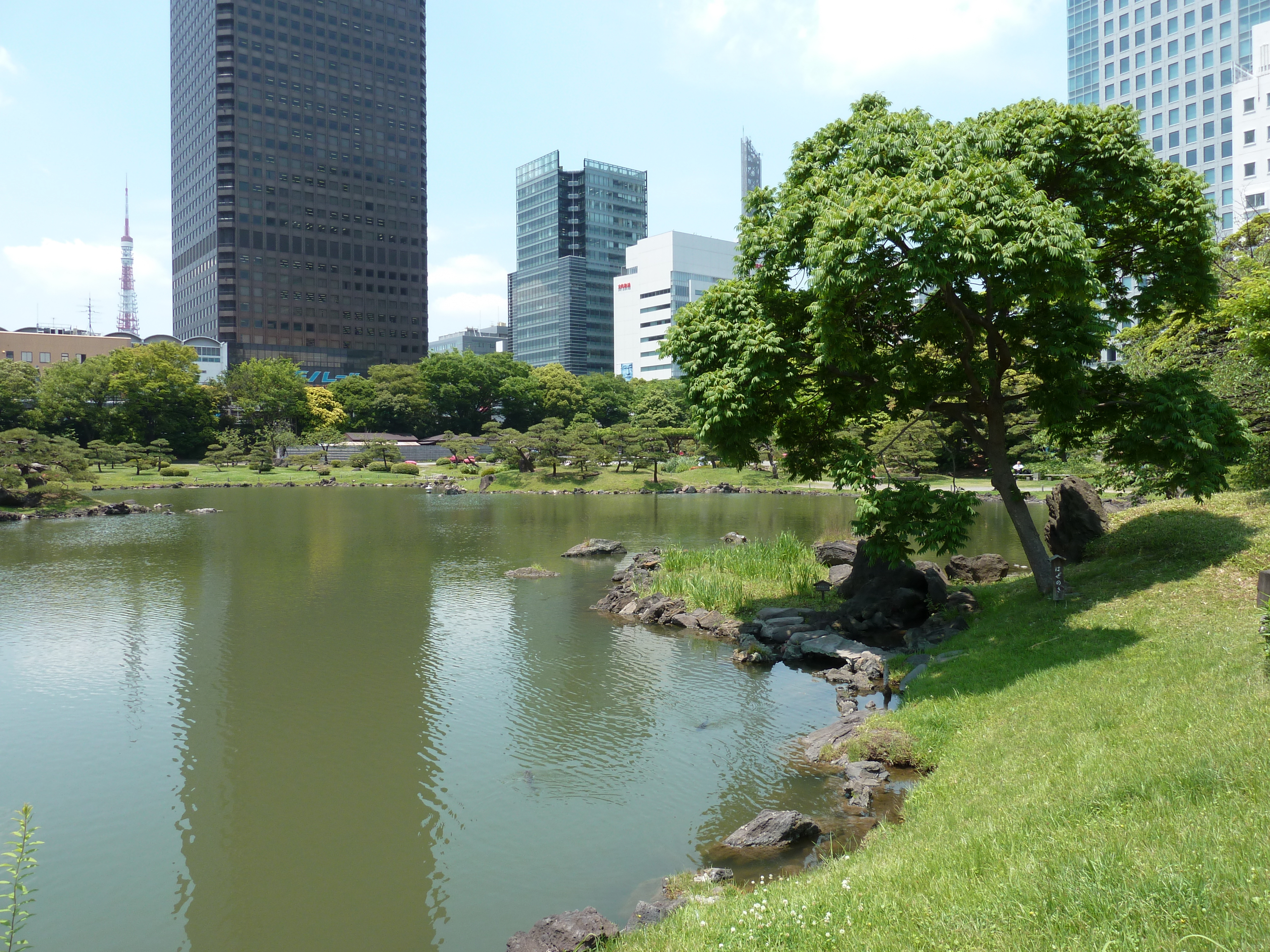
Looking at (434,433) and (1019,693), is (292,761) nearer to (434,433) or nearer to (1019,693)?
(1019,693)

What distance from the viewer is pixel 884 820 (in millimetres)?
10344

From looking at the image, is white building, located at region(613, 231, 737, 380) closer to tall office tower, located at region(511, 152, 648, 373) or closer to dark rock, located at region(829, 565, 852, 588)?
tall office tower, located at region(511, 152, 648, 373)

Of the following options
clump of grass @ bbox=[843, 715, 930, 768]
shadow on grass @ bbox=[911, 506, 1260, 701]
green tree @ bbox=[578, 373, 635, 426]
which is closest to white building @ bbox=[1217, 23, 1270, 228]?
shadow on grass @ bbox=[911, 506, 1260, 701]

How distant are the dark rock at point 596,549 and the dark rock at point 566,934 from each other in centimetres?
2753

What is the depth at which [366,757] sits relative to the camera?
13727 mm

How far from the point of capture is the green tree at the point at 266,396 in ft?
315

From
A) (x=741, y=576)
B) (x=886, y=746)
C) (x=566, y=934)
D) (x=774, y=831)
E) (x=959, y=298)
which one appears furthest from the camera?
(x=741, y=576)

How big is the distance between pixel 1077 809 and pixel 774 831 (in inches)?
150

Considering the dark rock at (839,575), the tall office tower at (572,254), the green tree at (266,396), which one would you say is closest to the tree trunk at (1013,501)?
the dark rock at (839,575)

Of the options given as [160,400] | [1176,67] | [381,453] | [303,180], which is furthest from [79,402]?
[1176,67]

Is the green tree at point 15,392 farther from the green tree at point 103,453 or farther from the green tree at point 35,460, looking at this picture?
the green tree at point 35,460

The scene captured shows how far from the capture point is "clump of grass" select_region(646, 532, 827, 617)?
24.2 meters

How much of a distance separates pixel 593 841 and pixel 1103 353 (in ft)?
299

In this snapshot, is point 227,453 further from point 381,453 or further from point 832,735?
point 832,735
